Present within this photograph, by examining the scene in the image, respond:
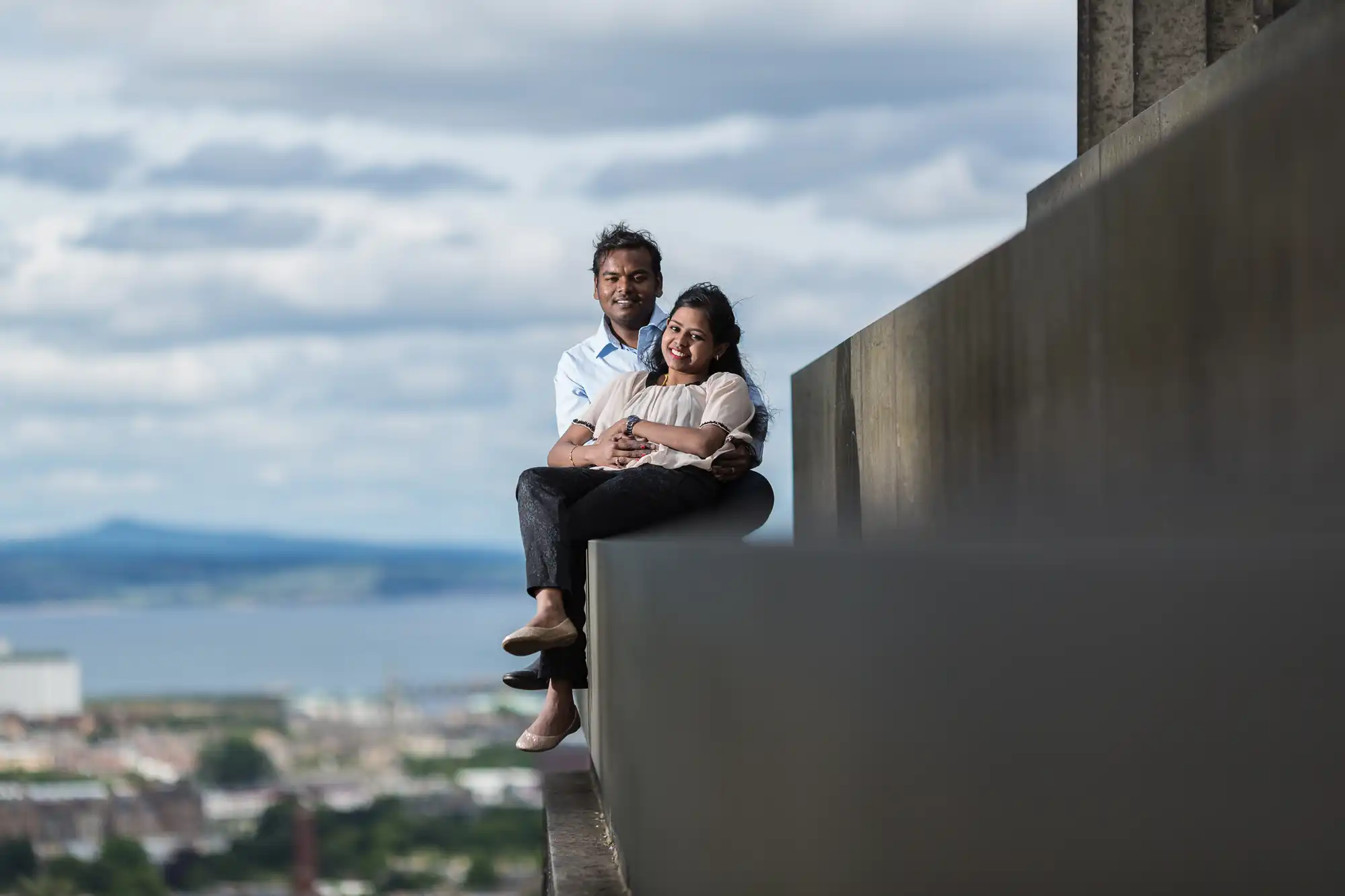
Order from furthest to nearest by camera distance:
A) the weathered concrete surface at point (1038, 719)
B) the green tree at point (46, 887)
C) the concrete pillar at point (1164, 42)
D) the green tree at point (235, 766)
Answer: the green tree at point (46, 887)
the green tree at point (235, 766)
the concrete pillar at point (1164, 42)
the weathered concrete surface at point (1038, 719)

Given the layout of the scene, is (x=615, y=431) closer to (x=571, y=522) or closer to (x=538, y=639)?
(x=571, y=522)

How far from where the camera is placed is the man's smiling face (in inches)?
221

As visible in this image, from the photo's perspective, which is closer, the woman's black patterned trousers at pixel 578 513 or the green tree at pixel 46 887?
the woman's black patterned trousers at pixel 578 513

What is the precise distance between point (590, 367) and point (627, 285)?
1.11 ft

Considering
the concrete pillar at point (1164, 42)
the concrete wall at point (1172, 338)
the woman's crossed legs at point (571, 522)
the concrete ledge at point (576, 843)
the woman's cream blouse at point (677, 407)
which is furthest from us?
the concrete pillar at point (1164, 42)

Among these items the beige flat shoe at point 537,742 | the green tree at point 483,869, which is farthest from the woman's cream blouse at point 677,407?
the green tree at point 483,869

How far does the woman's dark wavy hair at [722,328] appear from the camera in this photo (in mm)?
4855

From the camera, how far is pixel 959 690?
118 cm

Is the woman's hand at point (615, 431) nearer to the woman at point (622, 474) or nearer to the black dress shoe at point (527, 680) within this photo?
the woman at point (622, 474)

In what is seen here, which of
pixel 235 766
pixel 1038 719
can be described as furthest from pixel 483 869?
pixel 1038 719

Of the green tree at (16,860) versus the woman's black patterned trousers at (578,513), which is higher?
the woman's black patterned trousers at (578,513)

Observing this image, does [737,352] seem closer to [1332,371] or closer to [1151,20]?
[1332,371]

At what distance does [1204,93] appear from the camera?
205 centimetres

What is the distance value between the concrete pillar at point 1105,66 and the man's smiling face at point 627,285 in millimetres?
3973
